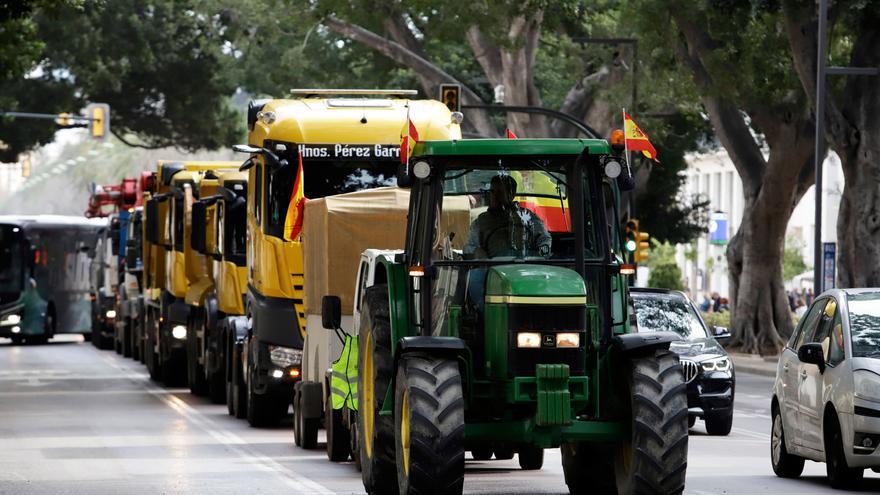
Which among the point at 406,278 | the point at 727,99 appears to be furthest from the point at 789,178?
the point at 406,278

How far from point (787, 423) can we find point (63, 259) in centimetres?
4075

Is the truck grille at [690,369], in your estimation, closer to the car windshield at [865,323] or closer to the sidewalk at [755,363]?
the car windshield at [865,323]

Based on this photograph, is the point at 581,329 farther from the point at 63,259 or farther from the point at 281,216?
the point at 63,259

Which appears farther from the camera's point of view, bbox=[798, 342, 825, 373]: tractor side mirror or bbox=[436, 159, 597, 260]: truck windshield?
bbox=[798, 342, 825, 373]: tractor side mirror

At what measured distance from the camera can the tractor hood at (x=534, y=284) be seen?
12.6 metres

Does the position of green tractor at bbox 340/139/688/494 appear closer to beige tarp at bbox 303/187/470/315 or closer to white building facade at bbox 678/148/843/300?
beige tarp at bbox 303/187/470/315

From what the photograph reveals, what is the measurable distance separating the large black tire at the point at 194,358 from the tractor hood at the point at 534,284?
54.5 feet

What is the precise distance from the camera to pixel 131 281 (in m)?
42.9

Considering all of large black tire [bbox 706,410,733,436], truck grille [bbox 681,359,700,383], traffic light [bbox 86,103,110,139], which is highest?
traffic light [bbox 86,103,110,139]

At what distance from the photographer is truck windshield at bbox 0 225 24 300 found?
52125 millimetres

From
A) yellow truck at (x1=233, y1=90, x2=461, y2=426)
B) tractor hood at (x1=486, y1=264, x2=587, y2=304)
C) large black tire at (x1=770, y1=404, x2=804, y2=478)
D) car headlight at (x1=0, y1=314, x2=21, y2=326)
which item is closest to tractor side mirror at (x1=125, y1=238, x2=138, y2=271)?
car headlight at (x1=0, y1=314, x2=21, y2=326)

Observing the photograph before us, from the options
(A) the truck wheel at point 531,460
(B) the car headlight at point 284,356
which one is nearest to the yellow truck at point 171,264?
(B) the car headlight at point 284,356

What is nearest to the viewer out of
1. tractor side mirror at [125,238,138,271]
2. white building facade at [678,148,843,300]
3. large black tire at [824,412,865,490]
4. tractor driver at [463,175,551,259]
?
tractor driver at [463,175,551,259]

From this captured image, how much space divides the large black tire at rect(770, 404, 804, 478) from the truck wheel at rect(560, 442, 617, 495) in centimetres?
246
